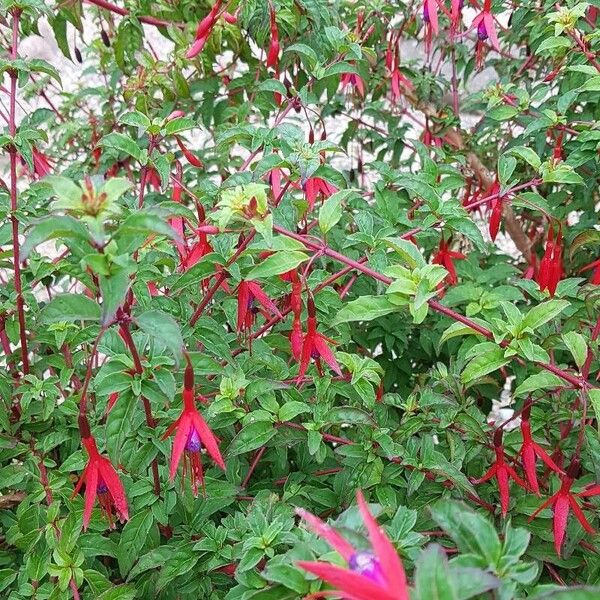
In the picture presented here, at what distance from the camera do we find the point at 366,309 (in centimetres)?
71

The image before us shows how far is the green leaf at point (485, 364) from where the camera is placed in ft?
2.24

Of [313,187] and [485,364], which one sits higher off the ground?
[313,187]

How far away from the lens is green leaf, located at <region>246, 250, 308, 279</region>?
2.12 feet

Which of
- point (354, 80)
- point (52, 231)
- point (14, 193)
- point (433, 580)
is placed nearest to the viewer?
point (433, 580)

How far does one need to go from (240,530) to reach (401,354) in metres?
0.61

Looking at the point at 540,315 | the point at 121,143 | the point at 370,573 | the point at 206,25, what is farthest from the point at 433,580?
the point at 206,25

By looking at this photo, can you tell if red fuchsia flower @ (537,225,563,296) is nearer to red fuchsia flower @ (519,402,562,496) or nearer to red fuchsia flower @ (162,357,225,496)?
red fuchsia flower @ (519,402,562,496)

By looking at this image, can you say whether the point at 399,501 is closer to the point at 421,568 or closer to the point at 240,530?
the point at 240,530

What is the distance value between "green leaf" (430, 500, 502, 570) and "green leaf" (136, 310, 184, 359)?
212 millimetres

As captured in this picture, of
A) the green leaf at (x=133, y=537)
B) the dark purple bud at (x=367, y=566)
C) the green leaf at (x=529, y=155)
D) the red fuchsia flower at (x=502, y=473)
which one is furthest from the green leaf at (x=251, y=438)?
the green leaf at (x=529, y=155)

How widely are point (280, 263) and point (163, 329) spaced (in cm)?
14

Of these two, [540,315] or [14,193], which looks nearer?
[540,315]

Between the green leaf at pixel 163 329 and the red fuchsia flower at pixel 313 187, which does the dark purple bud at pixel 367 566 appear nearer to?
the green leaf at pixel 163 329

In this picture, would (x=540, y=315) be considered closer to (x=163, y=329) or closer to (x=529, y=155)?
(x=529, y=155)
